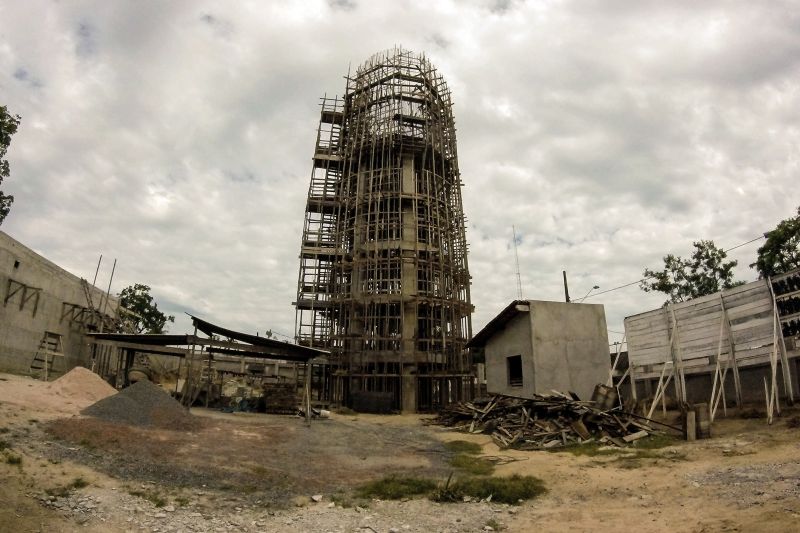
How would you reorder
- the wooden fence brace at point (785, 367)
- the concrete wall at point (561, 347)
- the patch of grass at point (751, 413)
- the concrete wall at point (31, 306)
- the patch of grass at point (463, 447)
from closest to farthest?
1. the wooden fence brace at point (785, 367)
2. the patch of grass at point (751, 413)
3. the patch of grass at point (463, 447)
4. the concrete wall at point (561, 347)
5. the concrete wall at point (31, 306)

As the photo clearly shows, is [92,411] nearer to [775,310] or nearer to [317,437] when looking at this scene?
[317,437]

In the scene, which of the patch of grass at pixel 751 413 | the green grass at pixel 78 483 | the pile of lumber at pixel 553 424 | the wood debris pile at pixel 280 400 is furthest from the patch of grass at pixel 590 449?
the wood debris pile at pixel 280 400

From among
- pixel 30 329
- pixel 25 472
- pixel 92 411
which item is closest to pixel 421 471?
pixel 25 472

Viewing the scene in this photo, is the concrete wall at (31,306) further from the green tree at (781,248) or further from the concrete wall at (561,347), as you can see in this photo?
the green tree at (781,248)

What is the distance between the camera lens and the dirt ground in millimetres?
8664

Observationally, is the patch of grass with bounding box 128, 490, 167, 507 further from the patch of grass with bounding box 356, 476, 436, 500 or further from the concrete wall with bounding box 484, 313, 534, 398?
the concrete wall with bounding box 484, 313, 534, 398

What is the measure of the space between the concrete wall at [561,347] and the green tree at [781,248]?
14.3 metres

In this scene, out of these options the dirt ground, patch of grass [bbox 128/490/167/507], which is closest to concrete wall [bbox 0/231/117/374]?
the dirt ground

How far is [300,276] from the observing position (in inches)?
1614

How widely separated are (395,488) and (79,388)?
15.2 m

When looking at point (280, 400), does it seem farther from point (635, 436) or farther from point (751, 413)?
point (751, 413)

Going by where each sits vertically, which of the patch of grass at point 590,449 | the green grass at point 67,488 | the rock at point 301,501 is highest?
the patch of grass at point 590,449

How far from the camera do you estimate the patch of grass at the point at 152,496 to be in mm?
9570

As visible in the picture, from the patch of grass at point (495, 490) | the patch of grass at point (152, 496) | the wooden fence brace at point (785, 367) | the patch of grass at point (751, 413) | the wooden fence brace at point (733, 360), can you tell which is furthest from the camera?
the wooden fence brace at point (733, 360)
